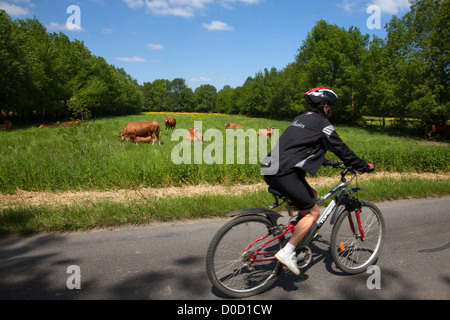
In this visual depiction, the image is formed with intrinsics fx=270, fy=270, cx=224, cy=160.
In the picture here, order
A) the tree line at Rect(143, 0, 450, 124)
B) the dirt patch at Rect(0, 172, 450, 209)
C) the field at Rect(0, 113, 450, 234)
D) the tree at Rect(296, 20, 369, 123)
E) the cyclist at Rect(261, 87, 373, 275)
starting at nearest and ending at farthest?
the cyclist at Rect(261, 87, 373, 275) < the field at Rect(0, 113, 450, 234) < the dirt patch at Rect(0, 172, 450, 209) < the tree line at Rect(143, 0, 450, 124) < the tree at Rect(296, 20, 369, 123)

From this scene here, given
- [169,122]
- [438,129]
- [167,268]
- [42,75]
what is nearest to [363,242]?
[167,268]

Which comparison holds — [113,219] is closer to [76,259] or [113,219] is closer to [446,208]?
[76,259]

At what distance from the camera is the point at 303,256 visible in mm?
3297

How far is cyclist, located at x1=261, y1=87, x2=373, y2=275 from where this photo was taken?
305 cm

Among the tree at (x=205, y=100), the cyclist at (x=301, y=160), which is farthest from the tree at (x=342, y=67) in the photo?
the tree at (x=205, y=100)

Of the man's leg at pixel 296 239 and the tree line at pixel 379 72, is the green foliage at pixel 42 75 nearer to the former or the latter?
the man's leg at pixel 296 239

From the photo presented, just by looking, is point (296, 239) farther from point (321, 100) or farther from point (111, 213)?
point (111, 213)

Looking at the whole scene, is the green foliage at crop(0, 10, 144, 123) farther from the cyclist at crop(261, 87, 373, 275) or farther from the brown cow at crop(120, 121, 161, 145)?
the cyclist at crop(261, 87, 373, 275)

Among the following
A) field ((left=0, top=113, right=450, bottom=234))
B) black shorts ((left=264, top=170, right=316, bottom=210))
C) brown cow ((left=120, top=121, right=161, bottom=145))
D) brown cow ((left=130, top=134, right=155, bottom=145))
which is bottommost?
field ((left=0, top=113, right=450, bottom=234))

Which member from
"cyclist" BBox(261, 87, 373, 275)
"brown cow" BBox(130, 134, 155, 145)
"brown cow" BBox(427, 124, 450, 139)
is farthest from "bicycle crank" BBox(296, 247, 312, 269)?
"brown cow" BBox(427, 124, 450, 139)

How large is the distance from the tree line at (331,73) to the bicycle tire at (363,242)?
362 inches

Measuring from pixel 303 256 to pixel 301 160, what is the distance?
1200mm

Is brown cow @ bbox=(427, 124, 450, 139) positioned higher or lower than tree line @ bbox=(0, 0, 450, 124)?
lower

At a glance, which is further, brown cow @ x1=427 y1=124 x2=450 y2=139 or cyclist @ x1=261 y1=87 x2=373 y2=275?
brown cow @ x1=427 y1=124 x2=450 y2=139
